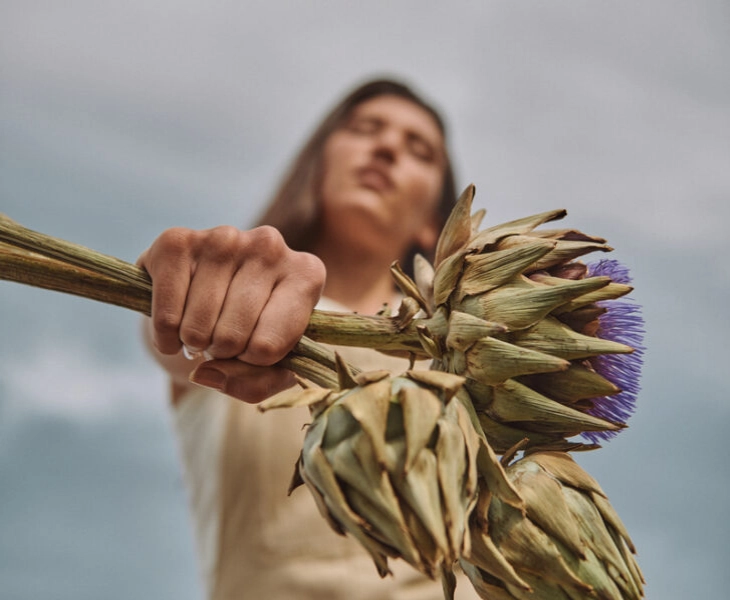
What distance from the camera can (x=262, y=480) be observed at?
57.4 inches

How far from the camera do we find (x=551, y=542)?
1.49ft

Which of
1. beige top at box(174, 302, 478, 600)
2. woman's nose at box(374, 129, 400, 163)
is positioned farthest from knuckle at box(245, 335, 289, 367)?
woman's nose at box(374, 129, 400, 163)

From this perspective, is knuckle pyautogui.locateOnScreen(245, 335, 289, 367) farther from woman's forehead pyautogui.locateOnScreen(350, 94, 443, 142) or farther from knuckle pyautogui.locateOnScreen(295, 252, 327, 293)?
woman's forehead pyautogui.locateOnScreen(350, 94, 443, 142)

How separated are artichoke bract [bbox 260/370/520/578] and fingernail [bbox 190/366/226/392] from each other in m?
0.14

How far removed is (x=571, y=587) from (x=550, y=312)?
158 millimetres

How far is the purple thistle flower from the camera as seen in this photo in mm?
537

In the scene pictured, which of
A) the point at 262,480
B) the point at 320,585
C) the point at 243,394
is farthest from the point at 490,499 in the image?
the point at 262,480

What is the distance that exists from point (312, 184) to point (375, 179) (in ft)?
1.17

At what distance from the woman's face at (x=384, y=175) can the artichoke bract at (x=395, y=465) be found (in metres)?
1.31

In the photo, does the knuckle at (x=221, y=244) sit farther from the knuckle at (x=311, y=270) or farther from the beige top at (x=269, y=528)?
the beige top at (x=269, y=528)

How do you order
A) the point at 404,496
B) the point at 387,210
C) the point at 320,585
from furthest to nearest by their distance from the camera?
the point at 387,210
the point at 320,585
the point at 404,496

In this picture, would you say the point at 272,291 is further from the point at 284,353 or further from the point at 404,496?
the point at 404,496

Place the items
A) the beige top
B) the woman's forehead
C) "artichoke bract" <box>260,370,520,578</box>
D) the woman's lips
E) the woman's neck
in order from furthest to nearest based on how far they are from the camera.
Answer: the woman's forehead
the woman's neck
the woman's lips
the beige top
"artichoke bract" <box>260,370,520,578</box>

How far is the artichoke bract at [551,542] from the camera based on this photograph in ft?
1.46
